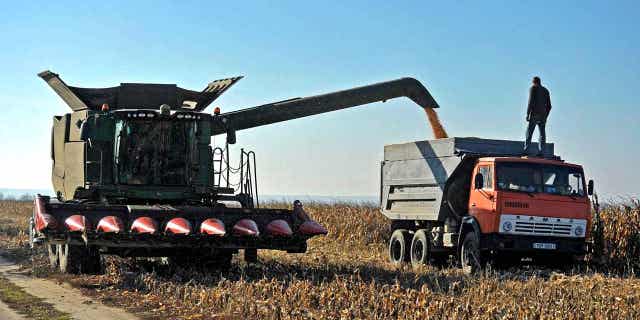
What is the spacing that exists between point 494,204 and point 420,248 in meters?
3.12

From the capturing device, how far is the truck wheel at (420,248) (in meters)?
18.4

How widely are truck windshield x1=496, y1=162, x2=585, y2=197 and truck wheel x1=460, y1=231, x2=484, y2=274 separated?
1.17 m

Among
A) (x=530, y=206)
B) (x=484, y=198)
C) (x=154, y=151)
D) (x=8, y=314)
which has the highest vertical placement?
(x=154, y=151)

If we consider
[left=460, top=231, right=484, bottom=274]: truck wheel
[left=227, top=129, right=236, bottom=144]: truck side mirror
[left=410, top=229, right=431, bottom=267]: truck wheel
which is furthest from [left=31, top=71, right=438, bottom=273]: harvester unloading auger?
[left=410, top=229, right=431, bottom=267]: truck wheel

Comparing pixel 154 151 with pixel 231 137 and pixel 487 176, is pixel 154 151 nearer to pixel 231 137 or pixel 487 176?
pixel 231 137

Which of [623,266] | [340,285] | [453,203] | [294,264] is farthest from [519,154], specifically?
[340,285]

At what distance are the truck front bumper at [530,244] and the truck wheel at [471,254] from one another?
194 millimetres

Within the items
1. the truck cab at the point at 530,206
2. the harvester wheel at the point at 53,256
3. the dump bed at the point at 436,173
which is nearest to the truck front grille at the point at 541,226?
the truck cab at the point at 530,206

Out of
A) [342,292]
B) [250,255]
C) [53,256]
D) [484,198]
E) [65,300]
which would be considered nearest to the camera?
[342,292]

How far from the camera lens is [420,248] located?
1898 cm

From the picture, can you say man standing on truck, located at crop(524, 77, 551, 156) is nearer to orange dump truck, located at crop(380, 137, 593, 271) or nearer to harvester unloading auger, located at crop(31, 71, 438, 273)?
orange dump truck, located at crop(380, 137, 593, 271)

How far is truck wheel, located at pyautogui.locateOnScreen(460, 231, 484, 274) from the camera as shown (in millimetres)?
16250

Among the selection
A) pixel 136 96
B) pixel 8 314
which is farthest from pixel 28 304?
A: pixel 136 96

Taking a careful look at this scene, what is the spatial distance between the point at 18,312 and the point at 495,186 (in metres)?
9.26
